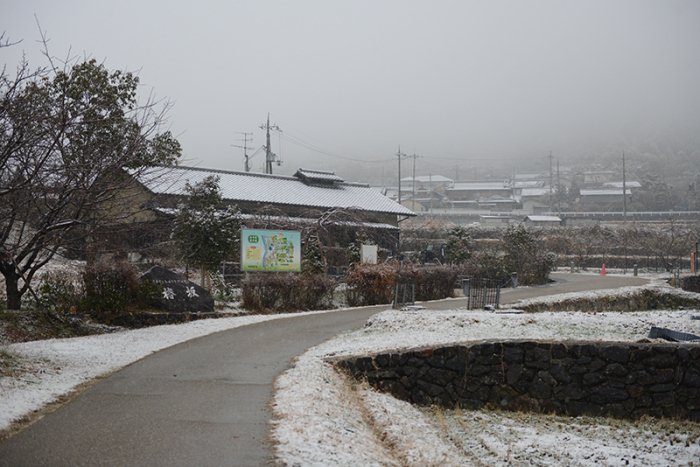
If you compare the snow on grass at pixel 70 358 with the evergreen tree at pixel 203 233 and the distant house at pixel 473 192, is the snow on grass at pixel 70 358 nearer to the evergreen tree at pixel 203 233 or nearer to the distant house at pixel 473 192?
the evergreen tree at pixel 203 233

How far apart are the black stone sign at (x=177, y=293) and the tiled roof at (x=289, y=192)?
1373 cm

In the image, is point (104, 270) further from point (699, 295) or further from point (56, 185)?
point (699, 295)

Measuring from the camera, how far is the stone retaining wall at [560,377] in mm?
9281

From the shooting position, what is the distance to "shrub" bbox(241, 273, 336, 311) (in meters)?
16.5

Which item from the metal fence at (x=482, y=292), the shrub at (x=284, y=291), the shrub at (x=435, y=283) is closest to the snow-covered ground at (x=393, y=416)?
the metal fence at (x=482, y=292)

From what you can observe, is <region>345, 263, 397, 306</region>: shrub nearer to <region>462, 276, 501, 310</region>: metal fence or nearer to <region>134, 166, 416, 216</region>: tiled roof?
<region>462, 276, 501, 310</region>: metal fence

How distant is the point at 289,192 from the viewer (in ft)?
110

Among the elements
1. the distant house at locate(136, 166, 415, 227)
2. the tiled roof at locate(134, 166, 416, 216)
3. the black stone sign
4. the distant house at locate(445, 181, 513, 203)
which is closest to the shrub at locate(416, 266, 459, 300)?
the distant house at locate(136, 166, 415, 227)

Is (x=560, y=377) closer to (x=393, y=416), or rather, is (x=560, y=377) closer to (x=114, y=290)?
(x=393, y=416)

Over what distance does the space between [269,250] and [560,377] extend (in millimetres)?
11218

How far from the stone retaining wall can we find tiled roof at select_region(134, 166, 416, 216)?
19.7m

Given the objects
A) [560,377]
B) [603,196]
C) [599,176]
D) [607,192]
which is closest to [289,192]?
[560,377]

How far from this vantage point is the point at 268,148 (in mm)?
48344

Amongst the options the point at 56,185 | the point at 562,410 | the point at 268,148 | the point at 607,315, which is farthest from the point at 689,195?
the point at 56,185
